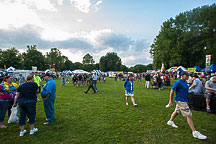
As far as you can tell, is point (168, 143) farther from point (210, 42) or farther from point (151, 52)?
point (151, 52)

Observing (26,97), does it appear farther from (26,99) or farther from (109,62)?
(109,62)

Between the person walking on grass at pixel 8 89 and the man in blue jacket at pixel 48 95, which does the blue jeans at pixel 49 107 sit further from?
the person walking on grass at pixel 8 89

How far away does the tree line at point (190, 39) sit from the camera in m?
25.8

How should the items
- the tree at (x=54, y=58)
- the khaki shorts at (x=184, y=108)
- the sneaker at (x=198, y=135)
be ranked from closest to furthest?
1. the sneaker at (x=198, y=135)
2. the khaki shorts at (x=184, y=108)
3. the tree at (x=54, y=58)

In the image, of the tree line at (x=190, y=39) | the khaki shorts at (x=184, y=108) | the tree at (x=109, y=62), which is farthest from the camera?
the tree at (x=109, y=62)

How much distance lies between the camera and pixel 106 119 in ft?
15.9

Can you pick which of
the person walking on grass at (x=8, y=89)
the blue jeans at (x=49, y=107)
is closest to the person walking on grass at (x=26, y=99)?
the blue jeans at (x=49, y=107)

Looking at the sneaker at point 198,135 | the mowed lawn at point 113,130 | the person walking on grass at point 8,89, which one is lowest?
the mowed lawn at point 113,130

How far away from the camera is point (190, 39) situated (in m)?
28.0

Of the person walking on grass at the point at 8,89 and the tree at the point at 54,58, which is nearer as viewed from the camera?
the person walking on grass at the point at 8,89

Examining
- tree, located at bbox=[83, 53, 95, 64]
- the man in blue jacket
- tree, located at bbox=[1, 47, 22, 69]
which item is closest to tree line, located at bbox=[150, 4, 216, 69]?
the man in blue jacket

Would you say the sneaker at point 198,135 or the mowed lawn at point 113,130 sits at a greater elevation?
the sneaker at point 198,135

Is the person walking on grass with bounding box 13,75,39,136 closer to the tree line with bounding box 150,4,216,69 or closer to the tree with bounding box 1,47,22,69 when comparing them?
the tree line with bounding box 150,4,216,69

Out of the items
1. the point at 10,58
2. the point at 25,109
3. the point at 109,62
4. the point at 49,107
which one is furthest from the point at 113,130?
the point at 109,62
